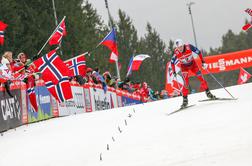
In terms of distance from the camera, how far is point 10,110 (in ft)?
49.0

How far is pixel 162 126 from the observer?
33.7 feet

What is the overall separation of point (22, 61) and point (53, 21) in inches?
821

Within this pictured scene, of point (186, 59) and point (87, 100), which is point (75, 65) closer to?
point (87, 100)

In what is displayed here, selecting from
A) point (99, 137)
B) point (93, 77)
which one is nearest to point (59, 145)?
point (99, 137)

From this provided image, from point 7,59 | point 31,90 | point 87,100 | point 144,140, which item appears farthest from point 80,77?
point 144,140

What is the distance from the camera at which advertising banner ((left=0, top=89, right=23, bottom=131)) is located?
14423 millimetres

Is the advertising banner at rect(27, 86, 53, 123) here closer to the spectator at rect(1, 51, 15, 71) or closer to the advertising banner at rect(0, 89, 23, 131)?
the advertising banner at rect(0, 89, 23, 131)

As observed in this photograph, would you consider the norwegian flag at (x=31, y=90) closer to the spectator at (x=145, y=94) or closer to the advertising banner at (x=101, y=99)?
Answer: the advertising banner at (x=101, y=99)

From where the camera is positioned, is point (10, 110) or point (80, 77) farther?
point (80, 77)

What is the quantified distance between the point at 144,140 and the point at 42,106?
9185mm

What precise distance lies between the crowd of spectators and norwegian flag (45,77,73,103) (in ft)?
4.73

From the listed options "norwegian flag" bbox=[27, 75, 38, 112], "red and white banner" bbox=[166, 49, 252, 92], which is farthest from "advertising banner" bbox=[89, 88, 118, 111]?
"red and white banner" bbox=[166, 49, 252, 92]

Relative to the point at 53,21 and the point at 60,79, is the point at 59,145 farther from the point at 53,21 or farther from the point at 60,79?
the point at 53,21

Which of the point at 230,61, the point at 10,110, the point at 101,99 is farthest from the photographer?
the point at 230,61
